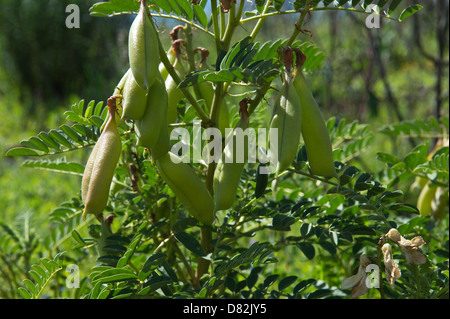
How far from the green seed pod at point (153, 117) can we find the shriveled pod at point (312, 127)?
178 mm

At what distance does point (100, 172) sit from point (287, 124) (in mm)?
247

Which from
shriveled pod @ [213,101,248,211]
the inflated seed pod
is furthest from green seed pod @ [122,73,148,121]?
the inflated seed pod

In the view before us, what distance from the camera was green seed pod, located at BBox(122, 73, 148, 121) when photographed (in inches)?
27.6

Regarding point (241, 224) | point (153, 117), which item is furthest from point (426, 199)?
point (153, 117)

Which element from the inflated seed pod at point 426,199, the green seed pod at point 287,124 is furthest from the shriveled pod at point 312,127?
the inflated seed pod at point 426,199

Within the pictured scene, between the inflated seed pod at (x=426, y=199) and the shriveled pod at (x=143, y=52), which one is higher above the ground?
the shriveled pod at (x=143, y=52)

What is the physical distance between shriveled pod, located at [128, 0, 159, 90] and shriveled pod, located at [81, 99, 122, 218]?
0.32 ft

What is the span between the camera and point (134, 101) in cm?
70

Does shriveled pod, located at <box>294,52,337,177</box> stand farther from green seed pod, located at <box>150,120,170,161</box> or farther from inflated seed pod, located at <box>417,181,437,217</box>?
inflated seed pod, located at <box>417,181,437,217</box>

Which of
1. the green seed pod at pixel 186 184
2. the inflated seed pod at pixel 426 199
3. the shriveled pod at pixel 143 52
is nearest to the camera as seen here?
the shriveled pod at pixel 143 52

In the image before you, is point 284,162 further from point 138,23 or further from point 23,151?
point 23,151

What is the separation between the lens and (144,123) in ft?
2.31

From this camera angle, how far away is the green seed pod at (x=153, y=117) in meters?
0.70

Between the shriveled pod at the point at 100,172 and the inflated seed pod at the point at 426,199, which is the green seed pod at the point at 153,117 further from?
the inflated seed pod at the point at 426,199
